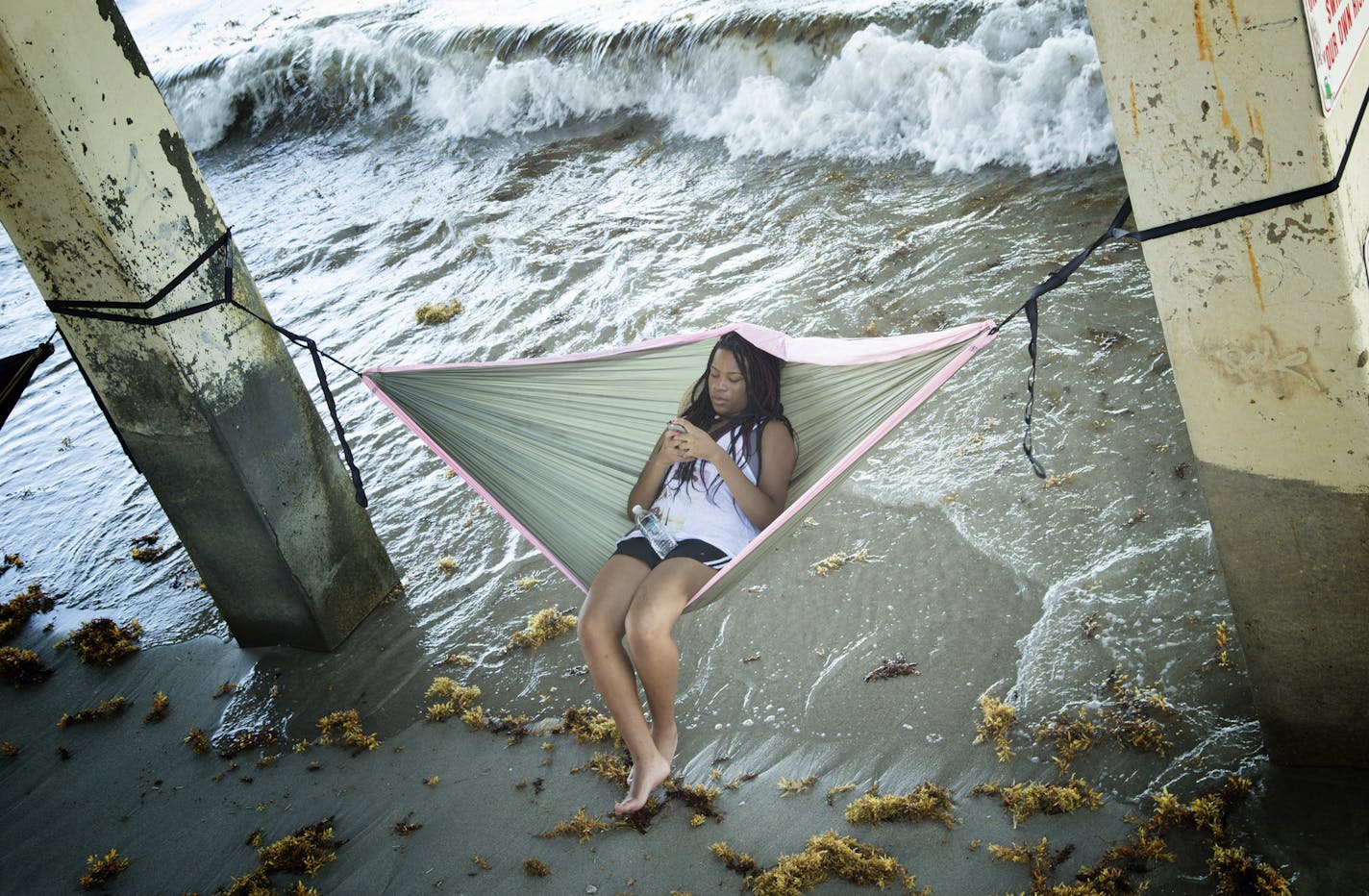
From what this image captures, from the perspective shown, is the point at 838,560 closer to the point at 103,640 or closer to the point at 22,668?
the point at 103,640

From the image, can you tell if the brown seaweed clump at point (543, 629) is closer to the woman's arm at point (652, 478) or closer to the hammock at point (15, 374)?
the woman's arm at point (652, 478)

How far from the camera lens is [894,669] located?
95.2 inches

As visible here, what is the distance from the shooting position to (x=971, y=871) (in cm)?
188

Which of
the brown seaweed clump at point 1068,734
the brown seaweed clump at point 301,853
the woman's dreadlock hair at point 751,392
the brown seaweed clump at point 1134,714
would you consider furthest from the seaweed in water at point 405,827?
the brown seaweed clump at point 1134,714

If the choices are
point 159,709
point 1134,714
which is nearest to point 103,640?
point 159,709

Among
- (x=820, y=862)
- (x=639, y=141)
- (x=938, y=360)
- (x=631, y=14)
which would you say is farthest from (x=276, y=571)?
(x=631, y=14)

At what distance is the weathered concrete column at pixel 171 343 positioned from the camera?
7.68 feet

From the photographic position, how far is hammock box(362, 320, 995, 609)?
2.34 metres

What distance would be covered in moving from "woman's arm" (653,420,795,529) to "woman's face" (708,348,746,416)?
9 centimetres

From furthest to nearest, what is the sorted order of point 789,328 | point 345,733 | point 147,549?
point 789,328 → point 147,549 → point 345,733

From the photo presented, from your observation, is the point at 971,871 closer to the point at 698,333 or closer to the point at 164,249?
the point at 698,333

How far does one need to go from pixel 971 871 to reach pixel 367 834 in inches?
54.5

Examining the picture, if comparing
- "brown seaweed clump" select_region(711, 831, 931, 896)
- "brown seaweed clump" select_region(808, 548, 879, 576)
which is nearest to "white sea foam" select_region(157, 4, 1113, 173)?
"brown seaweed clump" select_region(808, 548, 879, 576)

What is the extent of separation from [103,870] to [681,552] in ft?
5.28
